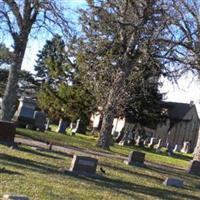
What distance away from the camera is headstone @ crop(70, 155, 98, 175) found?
45.8 ft

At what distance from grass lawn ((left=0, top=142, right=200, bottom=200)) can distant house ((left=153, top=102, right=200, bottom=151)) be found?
73264 mm

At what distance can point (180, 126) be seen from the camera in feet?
308

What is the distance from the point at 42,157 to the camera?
1633 centimetres

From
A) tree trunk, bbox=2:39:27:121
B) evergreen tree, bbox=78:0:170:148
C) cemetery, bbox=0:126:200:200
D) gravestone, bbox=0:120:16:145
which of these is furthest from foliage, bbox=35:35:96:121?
cemetery, bbox=0:126:200:200

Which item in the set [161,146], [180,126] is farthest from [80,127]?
[180,126]

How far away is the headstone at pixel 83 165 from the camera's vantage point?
14.0 metres

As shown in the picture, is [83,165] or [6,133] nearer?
[83,165]

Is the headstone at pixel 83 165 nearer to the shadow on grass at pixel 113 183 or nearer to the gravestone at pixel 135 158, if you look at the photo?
the shadow on grass at pixel 113 183

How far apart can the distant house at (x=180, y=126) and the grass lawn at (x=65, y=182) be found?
240 feet

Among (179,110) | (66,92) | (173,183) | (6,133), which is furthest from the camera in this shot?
(179,110)

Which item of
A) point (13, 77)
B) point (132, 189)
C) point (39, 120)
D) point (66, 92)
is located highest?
point (66, 92)

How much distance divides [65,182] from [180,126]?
83.1 meters

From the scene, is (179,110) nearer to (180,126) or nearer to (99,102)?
(180,126)

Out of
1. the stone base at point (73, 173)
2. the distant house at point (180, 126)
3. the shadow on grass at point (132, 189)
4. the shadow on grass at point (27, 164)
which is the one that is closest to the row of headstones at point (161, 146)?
the distant house at point (180, 126)
